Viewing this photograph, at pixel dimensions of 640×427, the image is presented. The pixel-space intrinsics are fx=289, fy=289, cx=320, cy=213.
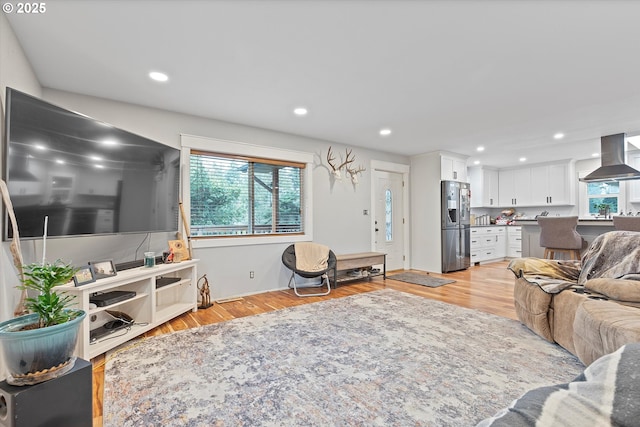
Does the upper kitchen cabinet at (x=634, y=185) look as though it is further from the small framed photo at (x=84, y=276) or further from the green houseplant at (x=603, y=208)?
the small framed photo at (x=84, y=276)

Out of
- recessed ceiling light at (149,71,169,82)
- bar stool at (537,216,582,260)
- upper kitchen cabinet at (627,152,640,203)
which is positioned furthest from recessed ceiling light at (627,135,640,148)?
recessed ceiling light at (149,71,169,82)

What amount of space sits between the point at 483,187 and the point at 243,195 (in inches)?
254

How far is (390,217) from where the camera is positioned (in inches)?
229

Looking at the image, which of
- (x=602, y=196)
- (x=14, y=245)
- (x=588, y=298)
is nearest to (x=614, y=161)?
(x=602, y=196)

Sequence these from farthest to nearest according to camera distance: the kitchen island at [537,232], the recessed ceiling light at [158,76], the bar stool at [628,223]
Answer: the kitchen island at [537,232], the bar stool at [628,223], the recessed ceiling light at [158,76]

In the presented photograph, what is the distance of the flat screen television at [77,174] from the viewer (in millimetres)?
1832

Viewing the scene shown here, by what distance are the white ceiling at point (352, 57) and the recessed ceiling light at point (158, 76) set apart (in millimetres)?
63

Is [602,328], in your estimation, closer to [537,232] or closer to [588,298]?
[588,298]

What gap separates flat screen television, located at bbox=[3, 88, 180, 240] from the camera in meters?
1.83

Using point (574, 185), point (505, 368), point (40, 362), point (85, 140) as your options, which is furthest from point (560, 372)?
point (574, 185)

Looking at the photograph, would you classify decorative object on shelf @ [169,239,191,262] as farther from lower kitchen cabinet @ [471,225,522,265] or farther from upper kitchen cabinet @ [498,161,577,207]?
upper kitchen cabinet @ [498,161,577,207]

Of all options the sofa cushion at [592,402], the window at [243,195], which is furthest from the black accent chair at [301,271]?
the sofa cushion at [592,402]

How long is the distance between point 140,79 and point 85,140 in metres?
0.80

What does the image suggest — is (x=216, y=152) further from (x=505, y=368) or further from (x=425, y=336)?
(x=505, y=368)
